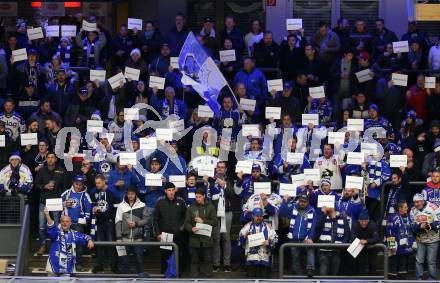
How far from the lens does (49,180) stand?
26.7 meters

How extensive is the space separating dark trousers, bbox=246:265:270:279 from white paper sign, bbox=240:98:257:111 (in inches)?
154

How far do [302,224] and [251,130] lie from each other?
2.71 metres

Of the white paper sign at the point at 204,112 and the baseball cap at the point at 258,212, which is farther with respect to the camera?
the white paper sign at the point at 204,112

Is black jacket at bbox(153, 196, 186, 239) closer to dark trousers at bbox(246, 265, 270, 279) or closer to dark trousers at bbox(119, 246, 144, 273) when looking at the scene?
dark trousers at bbox(119, 246, 144, 273)

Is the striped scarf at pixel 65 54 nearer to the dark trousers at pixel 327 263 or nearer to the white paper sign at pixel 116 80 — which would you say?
the white paper sign at pixel 116 80

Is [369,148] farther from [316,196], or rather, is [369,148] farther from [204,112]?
[204,112]

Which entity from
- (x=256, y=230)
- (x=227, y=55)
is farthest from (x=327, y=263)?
(x=227, y=55)

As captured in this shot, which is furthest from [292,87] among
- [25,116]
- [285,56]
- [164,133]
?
[25,116]

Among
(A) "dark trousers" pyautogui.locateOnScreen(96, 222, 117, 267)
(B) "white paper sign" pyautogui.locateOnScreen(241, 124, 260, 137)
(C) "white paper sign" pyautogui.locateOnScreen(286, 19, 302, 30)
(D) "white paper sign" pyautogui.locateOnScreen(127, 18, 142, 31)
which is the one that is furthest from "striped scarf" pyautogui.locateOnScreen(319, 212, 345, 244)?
(D) "white paper sign" pyautogui.locateOnScreen(127, 18, 142, 31)

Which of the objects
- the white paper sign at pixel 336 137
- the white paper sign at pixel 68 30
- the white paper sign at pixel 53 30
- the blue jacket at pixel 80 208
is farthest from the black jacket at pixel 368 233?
the white paper sign at pixel 53 30

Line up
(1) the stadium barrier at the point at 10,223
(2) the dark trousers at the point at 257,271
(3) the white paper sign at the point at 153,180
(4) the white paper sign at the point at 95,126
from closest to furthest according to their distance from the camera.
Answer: (2) the dark trousers at the point at 257,271, (3) the white paper sign at the point at 153,180, (1) the stadium barrier at the point at 10,223, (4) the white paper sign at the point at 95,126

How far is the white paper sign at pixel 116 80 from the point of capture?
1136 inches

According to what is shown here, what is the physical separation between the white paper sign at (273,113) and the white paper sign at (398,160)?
2.65 m

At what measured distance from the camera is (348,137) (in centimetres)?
2739
